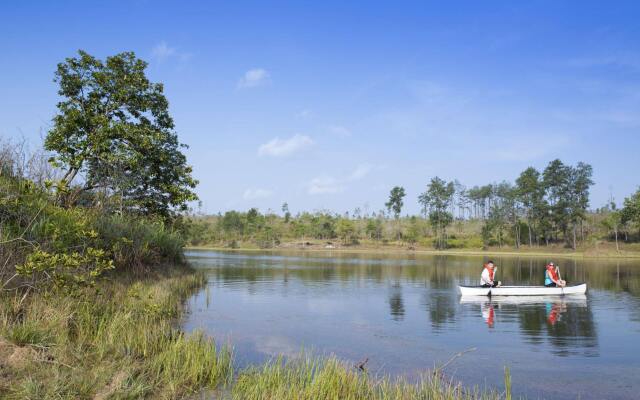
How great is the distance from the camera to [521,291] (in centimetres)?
2883

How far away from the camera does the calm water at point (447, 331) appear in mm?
12906

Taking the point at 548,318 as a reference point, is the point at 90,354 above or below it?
above

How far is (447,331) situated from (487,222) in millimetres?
92531

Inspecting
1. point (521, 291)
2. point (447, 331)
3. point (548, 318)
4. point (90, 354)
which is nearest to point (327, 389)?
point (90, 354)

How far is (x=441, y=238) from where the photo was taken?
108 m

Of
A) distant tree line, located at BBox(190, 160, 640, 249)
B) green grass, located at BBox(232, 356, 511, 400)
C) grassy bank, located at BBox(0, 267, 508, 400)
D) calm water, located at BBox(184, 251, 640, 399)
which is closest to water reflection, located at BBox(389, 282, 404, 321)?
calm water, located at BBox(184, 251, 640, 399)

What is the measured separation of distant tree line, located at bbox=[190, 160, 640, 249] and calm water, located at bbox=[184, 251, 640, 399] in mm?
67045

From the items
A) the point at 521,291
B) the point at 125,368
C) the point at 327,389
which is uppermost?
the point at 125,368

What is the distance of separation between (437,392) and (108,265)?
8.99 meters

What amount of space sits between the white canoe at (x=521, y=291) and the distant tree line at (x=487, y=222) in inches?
2398

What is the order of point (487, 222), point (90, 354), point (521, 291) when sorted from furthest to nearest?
point (487, 222) < point (521, 291) < point (90, 354)

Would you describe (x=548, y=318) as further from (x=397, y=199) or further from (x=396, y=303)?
(x=397, y=199)

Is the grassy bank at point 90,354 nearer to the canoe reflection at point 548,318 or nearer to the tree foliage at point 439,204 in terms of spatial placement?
the canoe reflection at point 548,318

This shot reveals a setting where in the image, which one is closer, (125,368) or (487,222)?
(125,368)
